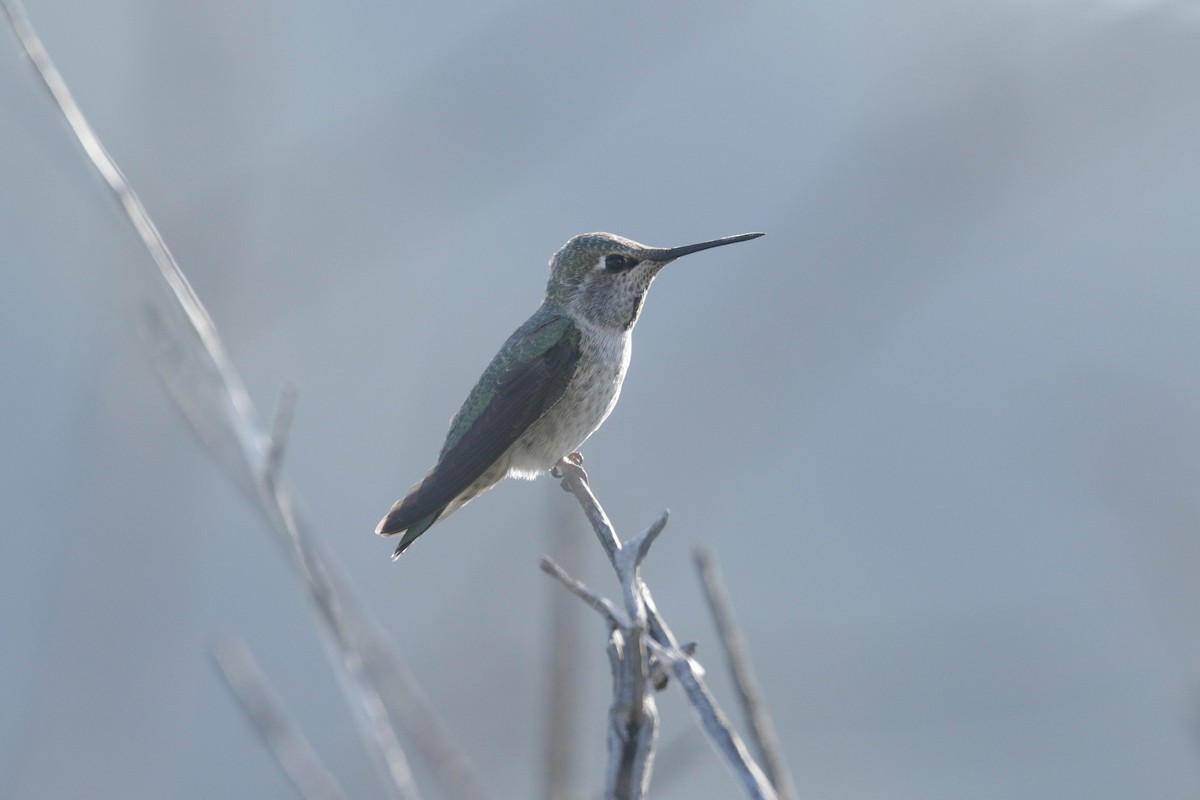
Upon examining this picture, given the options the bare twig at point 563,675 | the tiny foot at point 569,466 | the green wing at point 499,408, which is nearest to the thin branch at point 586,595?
the bare twig at point 563,675

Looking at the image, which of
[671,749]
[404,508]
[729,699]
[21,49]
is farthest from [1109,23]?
[729,699]

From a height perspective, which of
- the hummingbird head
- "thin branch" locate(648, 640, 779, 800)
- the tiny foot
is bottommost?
the tiny foot

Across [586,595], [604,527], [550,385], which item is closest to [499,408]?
[550,385]

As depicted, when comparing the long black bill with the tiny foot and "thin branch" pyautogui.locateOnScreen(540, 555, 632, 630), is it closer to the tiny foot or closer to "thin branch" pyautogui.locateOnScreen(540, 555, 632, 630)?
the tiny foot

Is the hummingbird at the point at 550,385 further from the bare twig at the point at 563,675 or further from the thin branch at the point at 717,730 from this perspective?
the thin branch at the point at 717,730

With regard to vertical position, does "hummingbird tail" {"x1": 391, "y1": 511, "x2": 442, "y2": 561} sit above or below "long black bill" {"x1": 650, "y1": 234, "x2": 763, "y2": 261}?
below

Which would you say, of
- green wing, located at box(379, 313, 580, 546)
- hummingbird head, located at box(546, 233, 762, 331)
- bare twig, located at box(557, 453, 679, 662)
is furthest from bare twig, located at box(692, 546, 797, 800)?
hummingbird head, located at box(546, 233, 762, 331)

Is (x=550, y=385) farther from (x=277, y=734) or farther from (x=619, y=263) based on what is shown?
(x=277, y=734)

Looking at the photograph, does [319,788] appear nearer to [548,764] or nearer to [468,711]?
[548,764]
